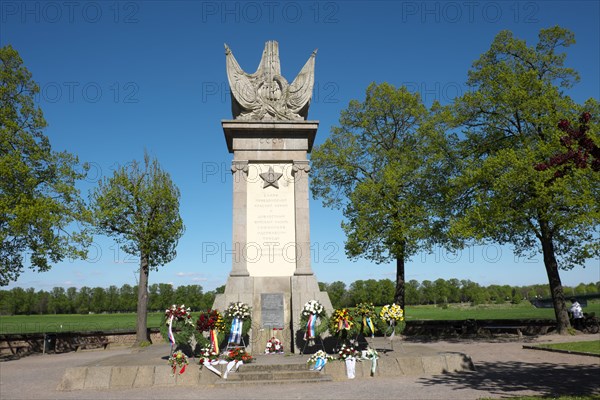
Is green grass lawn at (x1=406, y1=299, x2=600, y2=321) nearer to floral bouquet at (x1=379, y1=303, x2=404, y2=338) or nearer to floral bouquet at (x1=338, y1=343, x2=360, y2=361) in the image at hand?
floral bouquet at (x1=379, y1=303, x2=404, y2=338)

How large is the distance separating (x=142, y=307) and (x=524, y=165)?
787 inches

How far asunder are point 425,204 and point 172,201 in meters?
14.4

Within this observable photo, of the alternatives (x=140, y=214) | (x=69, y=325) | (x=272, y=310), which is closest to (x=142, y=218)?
(x=140, y=214)

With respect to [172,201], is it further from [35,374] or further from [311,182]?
[35,374]

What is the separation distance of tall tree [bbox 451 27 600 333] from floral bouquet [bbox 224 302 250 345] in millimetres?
11640

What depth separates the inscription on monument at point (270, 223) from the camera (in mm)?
15289

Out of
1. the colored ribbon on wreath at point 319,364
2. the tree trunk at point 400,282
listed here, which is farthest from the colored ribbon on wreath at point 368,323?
the tree trunk at point 400,282

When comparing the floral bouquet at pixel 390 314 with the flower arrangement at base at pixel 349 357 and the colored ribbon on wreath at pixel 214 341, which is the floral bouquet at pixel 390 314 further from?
the colored ribbon on wreath at pixel 214 341

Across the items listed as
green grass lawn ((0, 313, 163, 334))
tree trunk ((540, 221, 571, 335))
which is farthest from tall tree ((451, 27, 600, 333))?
green grass lawn ((0, 313, 163, 334))

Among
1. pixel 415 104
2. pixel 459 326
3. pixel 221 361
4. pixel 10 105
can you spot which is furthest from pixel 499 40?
pixel 10 105

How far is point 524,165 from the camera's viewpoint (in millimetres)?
20078

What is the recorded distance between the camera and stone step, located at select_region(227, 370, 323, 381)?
11.4 metres

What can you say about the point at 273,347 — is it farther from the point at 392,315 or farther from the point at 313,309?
the point at 392,315

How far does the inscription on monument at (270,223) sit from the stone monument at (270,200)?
0.03 metres
